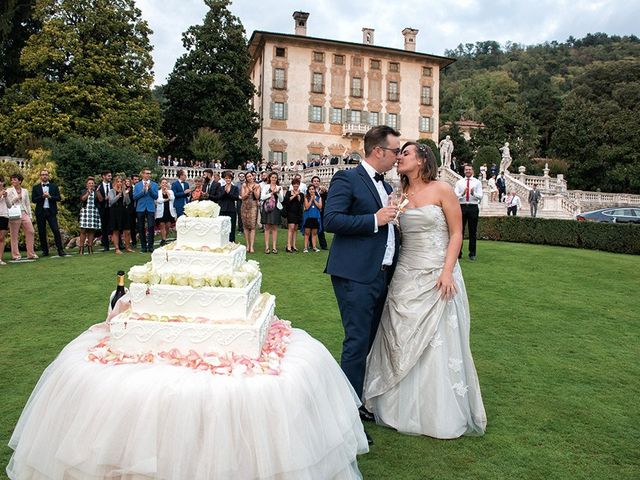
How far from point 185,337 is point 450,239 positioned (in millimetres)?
2490

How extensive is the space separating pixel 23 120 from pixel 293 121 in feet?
86.7

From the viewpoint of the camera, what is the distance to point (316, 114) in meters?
54.8

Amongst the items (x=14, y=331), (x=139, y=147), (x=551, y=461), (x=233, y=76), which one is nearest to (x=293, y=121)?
(x=233, y=76)

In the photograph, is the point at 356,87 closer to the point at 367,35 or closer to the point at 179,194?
the point at 367,35

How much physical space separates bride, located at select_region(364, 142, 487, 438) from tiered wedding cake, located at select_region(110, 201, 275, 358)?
1265 millimetres

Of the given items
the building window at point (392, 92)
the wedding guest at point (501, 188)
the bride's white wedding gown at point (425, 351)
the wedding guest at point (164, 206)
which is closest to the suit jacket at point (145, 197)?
the wedding guest at point (164, 206)

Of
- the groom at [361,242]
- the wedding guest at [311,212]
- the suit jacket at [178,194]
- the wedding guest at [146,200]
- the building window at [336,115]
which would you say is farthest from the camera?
the building window at [336,115]

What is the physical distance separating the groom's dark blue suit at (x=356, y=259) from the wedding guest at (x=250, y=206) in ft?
33.2

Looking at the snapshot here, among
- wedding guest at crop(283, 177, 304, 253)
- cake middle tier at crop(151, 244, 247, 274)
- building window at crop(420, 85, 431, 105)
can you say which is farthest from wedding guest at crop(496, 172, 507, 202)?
cake middle tier at crop(151, 244, 247, 274)

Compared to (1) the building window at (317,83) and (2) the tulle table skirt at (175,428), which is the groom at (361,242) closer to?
(2) the tulle table skirt at (175,428)

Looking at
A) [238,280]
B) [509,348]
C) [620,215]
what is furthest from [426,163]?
[620,215]

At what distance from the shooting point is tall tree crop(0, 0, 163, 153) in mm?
33156

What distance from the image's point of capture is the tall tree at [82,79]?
3316 centimetres

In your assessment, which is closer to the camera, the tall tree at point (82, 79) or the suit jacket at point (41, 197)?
the suit jacket at point (41, 197)
